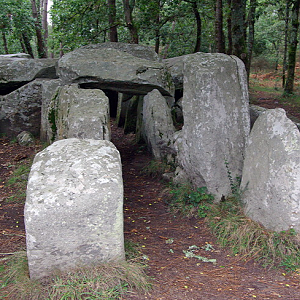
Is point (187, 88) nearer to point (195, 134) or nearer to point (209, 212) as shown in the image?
point (195, 134)

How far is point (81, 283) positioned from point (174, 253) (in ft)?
3.74

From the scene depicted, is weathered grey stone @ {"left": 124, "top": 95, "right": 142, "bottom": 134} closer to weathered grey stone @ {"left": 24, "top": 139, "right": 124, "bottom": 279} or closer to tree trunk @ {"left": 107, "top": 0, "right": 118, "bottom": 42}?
tree trunk @ {"left": 107, "top": 0, "right": 118, "bottom": 42}

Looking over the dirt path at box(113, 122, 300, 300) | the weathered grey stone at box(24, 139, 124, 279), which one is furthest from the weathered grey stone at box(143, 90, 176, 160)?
the weathered grey stone at box(24, 139, 124, 279)

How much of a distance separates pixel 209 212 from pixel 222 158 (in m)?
0.74

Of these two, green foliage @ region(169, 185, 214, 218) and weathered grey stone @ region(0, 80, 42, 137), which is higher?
weathered grey stone @ region(0, 80, 42, 137)

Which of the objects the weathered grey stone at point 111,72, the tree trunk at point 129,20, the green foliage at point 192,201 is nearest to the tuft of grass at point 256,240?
the green foliage at point 192,201

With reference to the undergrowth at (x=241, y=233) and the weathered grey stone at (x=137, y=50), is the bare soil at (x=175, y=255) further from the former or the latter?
the weathered grey stone at (x=137, y=50)

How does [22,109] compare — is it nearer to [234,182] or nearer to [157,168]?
[157,168]

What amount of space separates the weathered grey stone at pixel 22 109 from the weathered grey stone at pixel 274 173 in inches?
207

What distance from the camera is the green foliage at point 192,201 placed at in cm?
452

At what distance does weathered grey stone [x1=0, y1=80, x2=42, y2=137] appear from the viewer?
7.87m

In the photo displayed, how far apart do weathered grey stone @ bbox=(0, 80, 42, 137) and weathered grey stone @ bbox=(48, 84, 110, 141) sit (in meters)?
1.89

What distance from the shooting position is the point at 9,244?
3729mm

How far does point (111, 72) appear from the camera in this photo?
21.3 feet
